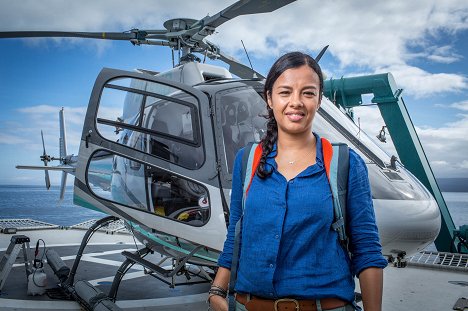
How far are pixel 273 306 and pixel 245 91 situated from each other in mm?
2620

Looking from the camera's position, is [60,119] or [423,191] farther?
[60,119]

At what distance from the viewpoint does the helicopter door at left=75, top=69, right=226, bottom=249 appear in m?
3.29

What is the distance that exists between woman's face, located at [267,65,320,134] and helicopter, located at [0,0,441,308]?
1.73 meters

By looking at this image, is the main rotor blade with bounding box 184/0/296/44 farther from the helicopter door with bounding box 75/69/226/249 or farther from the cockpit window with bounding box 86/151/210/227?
the cockpit window with bounding box 86/151/210/227

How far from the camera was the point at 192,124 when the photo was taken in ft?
11.5

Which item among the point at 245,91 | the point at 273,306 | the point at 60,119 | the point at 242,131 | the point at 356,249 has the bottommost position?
the point at 273,306

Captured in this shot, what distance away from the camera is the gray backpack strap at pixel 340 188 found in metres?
1.24

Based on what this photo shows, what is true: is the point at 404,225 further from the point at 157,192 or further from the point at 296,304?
the point at 157,192

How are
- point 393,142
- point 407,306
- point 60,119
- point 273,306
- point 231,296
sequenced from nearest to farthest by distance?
point 273,306 < point 231,296 < point 407,306 < point 393,142 < point 60,119

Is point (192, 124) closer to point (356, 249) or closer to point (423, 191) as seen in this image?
point (423, 191)

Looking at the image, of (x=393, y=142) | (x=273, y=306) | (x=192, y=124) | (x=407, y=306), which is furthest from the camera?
(x=393, y=142)

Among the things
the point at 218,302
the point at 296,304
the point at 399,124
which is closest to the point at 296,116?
the point at 296,304

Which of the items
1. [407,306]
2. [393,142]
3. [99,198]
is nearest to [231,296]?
[99,198]

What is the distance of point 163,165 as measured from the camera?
3.47m
